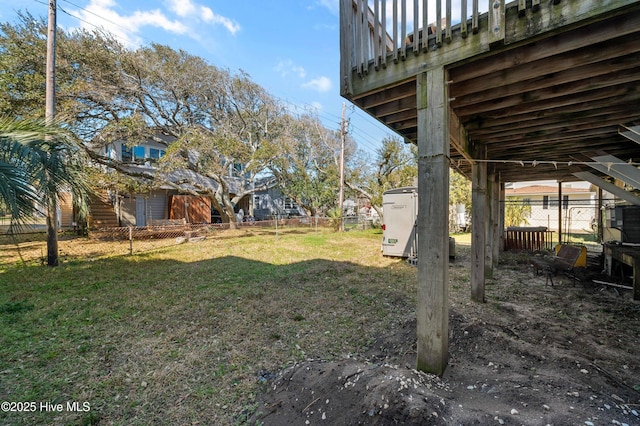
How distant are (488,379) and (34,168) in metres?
5.42

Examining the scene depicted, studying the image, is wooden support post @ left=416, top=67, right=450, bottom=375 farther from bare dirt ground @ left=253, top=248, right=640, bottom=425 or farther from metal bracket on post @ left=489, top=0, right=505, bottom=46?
metal bracket on post @ left=489, top=0, right=505, bottom=46

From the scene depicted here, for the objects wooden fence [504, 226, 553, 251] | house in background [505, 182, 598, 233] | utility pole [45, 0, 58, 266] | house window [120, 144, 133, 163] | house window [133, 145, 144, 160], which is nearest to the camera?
utility pole [45, 0, 58, 266]

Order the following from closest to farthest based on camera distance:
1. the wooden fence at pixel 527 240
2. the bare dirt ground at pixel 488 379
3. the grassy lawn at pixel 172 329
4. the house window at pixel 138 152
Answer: the bare dirt ground at pixel 488 379 < the grassy lawn at pixel 172 329 < the wooden fence at pixel 527 240 < the house window at pixel 138 152

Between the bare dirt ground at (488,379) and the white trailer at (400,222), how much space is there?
13.6 feet

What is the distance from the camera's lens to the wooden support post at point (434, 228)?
2.42 m

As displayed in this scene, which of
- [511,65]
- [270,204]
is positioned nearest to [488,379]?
[511,65]

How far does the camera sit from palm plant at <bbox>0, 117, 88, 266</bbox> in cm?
307

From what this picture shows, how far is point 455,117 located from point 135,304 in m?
5.20

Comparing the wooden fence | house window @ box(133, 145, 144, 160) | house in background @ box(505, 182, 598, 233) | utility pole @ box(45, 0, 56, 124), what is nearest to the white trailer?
the wooden fence

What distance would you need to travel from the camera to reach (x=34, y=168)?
3.58m

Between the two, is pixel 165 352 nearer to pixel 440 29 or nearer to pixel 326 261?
pixel 440 29

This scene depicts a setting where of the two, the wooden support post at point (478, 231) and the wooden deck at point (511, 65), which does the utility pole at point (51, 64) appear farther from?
the wooden support post at point (478, 231)

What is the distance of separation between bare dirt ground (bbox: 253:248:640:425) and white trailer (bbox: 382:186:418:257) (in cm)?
413

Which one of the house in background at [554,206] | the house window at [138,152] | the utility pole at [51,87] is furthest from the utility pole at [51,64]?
the house in background at [554,206]
